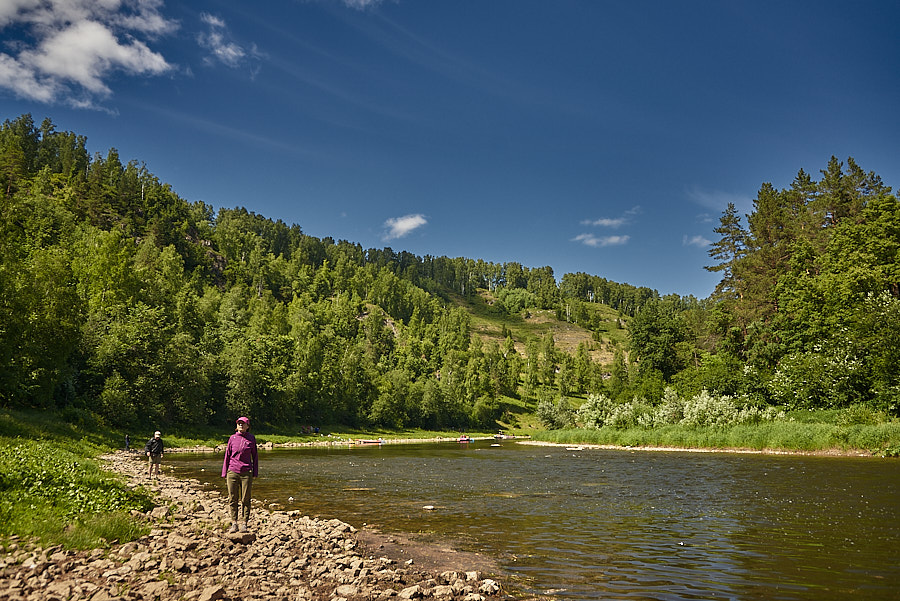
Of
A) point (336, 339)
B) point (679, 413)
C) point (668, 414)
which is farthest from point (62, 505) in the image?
point (336, 339)

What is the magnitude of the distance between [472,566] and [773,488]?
866 inches

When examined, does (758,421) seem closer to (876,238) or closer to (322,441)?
(876,238)

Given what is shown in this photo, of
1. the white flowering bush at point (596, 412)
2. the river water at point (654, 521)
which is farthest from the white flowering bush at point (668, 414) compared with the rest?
the river water at point (654, 521)

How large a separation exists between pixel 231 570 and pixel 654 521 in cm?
1539

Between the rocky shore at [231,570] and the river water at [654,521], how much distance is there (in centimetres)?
239

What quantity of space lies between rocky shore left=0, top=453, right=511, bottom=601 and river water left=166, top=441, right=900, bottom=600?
2.39 m

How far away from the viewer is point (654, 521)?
782 inches

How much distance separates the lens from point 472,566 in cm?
1370

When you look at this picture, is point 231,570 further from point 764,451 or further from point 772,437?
point 764,451

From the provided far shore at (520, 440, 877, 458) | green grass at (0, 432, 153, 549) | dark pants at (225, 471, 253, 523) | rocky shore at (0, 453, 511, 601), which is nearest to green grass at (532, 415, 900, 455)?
far shore at (520, 440, 877, 458)

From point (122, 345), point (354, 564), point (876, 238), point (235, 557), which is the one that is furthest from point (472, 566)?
point (876, 238)

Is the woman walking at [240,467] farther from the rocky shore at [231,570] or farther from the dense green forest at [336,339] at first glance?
the dense green forest at [336,339]

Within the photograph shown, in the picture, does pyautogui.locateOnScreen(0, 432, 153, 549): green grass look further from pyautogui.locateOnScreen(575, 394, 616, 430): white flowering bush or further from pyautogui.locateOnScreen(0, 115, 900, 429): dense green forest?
pyautogui.locateOnScreen(575, 394, 616, 430): white flowering bush

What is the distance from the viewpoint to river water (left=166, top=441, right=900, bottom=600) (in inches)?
481
